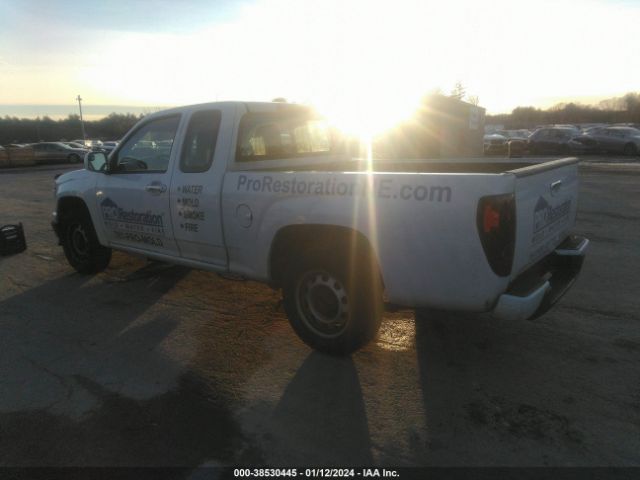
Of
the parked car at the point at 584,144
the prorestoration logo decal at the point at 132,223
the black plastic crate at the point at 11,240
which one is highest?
the parked car at the point at 584,144

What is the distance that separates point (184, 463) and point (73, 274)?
4380 mm

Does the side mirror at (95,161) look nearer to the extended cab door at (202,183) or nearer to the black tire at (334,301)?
the extended cab door at (202,183)

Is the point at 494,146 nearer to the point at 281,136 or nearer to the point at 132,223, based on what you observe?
the point at 281,136

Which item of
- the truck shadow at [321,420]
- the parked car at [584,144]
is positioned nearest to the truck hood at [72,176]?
the truck shadow at [321,420]

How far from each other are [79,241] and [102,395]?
10.7 feet

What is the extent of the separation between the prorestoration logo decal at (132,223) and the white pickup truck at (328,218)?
19mm

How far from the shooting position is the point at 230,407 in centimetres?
311

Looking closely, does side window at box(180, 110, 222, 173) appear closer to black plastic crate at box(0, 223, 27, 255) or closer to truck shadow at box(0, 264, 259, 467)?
truck shadow at box(0, 264, 259, 467)

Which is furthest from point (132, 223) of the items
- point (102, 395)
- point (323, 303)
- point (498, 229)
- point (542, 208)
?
point (542, 208)

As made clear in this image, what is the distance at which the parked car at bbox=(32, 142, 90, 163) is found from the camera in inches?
1289

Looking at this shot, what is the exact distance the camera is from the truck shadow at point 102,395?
2.71 metres

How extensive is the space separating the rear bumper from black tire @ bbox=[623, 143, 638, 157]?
84.0 feet

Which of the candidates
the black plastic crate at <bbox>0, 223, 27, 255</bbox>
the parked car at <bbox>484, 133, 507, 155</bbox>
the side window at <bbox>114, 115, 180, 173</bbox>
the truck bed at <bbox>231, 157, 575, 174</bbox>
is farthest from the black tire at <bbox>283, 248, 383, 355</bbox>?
the parked car at <bbox>484, 133, 507, 155</bbox>

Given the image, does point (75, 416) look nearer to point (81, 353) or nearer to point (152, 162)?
point (81, 353)
